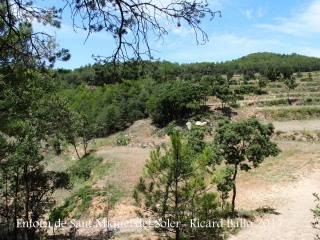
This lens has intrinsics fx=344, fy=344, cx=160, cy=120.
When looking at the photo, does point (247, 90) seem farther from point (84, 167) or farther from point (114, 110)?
point (84, 167)

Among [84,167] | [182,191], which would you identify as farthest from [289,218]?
[84,167]

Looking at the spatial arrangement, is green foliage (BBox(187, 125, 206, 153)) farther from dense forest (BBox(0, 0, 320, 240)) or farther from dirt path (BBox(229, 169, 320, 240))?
dirt path (BBox(229, 169, 320, 240))

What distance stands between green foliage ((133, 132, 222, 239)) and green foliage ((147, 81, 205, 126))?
3194 centimetres

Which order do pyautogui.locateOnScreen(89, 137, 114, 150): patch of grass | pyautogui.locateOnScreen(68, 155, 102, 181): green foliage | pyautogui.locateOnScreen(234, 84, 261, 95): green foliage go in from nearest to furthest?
pyautogui.locateOnScreen(68, 155, 102, 181): green foliage < pyautogui.locateOnScreen(89, 137, 114, 150): patch of grass < pyautogui.locateOnScreen(234, 84, 261, 95): green foliage

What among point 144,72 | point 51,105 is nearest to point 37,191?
point 51,105

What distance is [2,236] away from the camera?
1717 cm

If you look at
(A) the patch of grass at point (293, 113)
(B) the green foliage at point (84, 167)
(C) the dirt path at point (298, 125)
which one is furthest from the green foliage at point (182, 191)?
(A) the patch of grass at point (293, 113)

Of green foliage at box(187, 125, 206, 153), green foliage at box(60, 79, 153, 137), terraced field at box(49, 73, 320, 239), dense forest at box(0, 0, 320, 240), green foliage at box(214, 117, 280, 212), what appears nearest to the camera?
dense forest at box(0, 0, 320, 240)

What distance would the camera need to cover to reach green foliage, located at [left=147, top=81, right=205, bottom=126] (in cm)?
4417

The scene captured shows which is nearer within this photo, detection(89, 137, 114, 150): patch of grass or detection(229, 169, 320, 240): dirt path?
detection(229, 169, 320, 240): dirt path

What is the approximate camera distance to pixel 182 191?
11578 mm

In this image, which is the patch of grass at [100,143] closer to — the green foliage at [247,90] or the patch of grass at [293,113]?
the patch of grass at [293,113]

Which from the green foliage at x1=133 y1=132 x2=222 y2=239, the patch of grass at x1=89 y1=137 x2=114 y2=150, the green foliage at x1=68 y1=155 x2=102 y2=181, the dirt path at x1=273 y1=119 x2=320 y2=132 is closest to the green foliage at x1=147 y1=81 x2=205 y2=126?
the patch of grass at x1=89 y1=137 x2=114 y2=150

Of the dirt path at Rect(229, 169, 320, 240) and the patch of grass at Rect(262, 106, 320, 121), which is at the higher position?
the patch of grass at Rect(262, 106, 320, 121)
